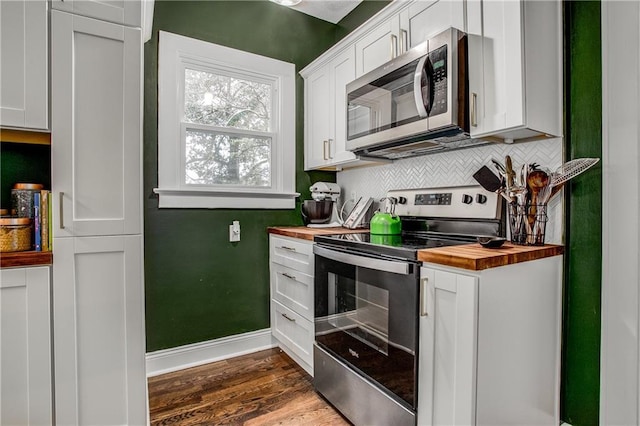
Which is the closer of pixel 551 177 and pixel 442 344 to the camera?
pixel 442 344

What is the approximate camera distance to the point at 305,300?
211cm

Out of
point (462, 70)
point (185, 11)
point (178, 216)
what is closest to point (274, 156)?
point (178, 216)

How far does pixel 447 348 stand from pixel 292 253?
4.19ft

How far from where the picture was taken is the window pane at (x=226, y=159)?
2449 millimetres

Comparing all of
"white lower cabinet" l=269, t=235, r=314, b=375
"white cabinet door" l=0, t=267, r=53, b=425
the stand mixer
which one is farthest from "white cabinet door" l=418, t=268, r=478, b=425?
"white cabinet door" l=0, t=267, r=53, b=425

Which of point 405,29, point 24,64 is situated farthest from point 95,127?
point 405,29

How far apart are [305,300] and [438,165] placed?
3.98 ft

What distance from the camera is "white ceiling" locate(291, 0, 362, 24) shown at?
2.69 meters

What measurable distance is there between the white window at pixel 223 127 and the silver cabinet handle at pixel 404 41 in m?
1.18

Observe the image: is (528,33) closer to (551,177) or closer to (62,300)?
(551,177)

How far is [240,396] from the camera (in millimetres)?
1965

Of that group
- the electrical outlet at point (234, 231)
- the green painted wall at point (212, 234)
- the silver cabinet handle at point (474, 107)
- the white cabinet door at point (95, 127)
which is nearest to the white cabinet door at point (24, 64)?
the white cabinet door at point (95, 127)

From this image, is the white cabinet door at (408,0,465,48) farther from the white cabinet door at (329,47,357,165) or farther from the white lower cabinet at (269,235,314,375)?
the white lower cabinet at (269,235,314,375)

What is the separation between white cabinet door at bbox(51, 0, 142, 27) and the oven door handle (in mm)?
1423
